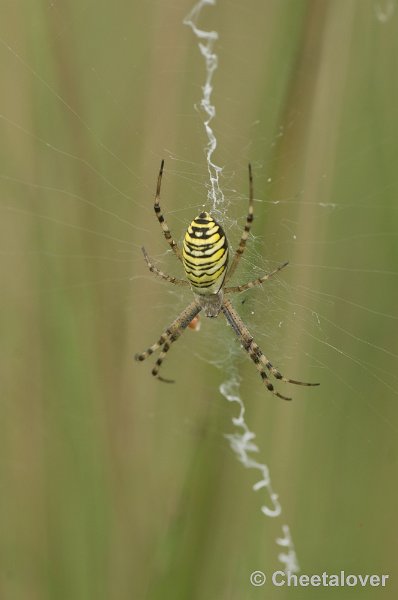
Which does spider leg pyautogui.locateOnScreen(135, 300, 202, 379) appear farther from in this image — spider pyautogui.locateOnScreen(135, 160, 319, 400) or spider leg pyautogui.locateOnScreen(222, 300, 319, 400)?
spider leg pyautogui.locateOnScreen(222, 300, 319, 400)

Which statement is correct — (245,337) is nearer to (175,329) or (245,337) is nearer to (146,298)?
(175,329)

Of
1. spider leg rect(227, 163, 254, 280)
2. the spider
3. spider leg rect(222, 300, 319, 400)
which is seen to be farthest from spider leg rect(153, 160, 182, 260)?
spider leg rect(222, 300, 319, 400)

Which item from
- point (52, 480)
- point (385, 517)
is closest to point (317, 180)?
point (385, 517)

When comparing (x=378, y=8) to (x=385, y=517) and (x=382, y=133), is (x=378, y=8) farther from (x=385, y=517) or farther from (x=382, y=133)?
(x=385, y=517)

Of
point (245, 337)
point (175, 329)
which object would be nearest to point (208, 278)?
point (245, 337)

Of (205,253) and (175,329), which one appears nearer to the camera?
(205,253)

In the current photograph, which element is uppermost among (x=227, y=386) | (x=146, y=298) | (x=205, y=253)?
(x=205, y=253)

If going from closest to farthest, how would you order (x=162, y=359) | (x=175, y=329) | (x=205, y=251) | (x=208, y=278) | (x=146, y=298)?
(x=205, y=251) → (x=146, y=298) → (x=208, y=278) → (x=162, y=359) → (x=175, y=329)

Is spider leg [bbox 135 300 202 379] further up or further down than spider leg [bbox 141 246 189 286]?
further down
